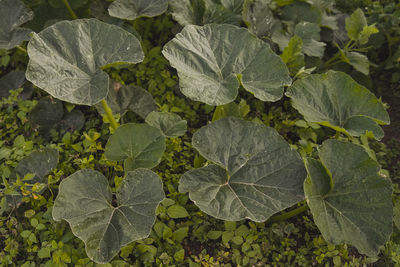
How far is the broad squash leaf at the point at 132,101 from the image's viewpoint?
2.54m

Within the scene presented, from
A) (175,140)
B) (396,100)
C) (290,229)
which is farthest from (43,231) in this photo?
(396,100)

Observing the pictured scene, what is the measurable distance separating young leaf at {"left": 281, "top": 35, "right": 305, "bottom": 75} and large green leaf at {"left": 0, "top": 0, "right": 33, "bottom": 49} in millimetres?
1705

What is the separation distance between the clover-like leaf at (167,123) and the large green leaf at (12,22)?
94cm

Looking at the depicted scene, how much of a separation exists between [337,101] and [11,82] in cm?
227

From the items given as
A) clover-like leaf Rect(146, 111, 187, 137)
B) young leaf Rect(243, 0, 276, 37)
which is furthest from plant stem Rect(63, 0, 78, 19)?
young leaf Rect(243, 0, 276, 37)

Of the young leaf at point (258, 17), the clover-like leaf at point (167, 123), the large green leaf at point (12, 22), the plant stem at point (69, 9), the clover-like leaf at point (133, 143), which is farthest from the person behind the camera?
the plant stem at point (69, 9)

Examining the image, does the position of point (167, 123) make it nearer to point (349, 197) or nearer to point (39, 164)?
point (39, 164)

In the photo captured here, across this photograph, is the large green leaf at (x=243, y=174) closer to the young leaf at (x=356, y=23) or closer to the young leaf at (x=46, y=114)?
the young leaf at (x=46, y=114)

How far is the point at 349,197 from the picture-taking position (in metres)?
1.88

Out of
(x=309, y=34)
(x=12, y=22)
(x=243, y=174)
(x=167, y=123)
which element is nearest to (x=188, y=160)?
(x=167, y=123)

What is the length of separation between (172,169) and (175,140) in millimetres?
202

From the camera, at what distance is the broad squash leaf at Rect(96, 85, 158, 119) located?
254 cm

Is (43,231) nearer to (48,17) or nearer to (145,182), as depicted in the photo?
(145,182)

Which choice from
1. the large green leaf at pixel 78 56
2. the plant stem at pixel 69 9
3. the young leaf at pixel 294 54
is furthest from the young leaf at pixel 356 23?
the plant stem at pixel 69 9
